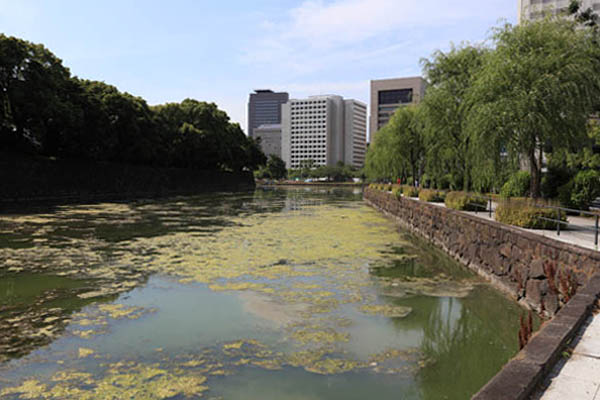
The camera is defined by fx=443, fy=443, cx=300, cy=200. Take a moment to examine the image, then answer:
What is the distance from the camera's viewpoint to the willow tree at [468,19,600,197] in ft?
48.9

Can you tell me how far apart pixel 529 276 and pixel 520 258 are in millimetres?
769

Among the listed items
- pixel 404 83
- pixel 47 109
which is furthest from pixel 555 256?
pixel 404 83

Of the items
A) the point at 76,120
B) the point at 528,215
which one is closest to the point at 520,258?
the point at 528,215

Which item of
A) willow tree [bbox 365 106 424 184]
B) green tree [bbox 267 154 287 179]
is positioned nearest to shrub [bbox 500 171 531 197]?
willow tree [bbox 365 106 424 184]

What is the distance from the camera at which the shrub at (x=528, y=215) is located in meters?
12.3

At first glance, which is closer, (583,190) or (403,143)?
(583,190)

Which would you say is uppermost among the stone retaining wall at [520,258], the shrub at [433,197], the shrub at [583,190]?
the shrub at [583,190]

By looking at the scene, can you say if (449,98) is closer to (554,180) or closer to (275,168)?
(554,180)

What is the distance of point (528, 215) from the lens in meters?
12.4

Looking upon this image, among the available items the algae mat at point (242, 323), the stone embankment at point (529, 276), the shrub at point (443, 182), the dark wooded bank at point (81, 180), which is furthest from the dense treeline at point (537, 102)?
the dark wooded bank at point (81, 180)

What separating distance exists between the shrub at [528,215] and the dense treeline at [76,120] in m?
33.6

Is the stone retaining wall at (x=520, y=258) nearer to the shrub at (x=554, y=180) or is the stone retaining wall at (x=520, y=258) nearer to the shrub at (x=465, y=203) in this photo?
the shrub at (x=465, y=203)

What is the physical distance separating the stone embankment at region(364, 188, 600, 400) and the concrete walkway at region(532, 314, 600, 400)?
8 centimetres

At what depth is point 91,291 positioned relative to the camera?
1003 cm
